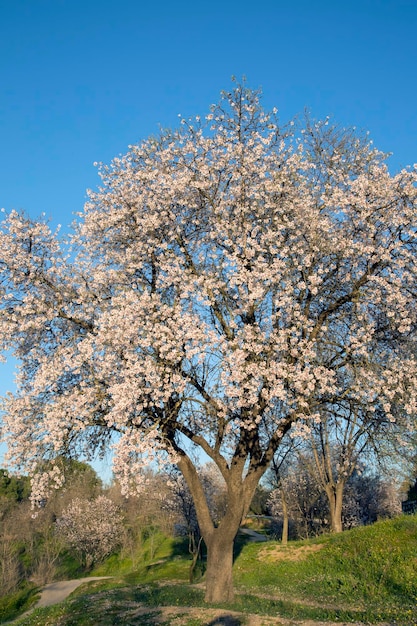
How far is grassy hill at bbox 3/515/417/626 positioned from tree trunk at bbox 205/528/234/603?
1.55 feet

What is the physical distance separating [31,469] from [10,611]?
2321 centimetres

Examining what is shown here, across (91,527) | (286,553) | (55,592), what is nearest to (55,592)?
(55,592)

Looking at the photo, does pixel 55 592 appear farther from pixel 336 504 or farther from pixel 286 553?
pixel 336 504

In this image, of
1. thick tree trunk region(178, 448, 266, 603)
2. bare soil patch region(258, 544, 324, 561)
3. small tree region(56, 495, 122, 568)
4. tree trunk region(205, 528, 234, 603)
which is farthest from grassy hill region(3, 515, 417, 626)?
small tree region(56, 495, 122, 568)

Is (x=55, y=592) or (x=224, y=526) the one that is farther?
(x=55, y=592)

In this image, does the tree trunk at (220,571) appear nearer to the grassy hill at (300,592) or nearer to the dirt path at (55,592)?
the grassy hill at (300,592)

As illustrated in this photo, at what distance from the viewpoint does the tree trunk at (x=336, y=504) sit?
3072 centimetres

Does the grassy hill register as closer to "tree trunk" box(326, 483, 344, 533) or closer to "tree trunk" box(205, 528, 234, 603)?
"tree trunk" box(205, 528, 234, 603)

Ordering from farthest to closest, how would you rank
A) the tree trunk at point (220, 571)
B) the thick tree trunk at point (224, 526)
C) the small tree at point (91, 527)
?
the small tree at point (91, 527)
the thick tree trunk at point (224, 526)
the tree trunk at point (220, 571)

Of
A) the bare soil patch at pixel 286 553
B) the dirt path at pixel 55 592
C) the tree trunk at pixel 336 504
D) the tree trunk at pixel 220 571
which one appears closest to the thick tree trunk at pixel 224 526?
the tree trunk at pixel 220 571

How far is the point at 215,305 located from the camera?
17.6 m

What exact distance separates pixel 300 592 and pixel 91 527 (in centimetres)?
3458

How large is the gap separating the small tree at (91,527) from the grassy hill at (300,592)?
24.0 metres

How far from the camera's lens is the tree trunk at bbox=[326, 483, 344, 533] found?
30719mm
